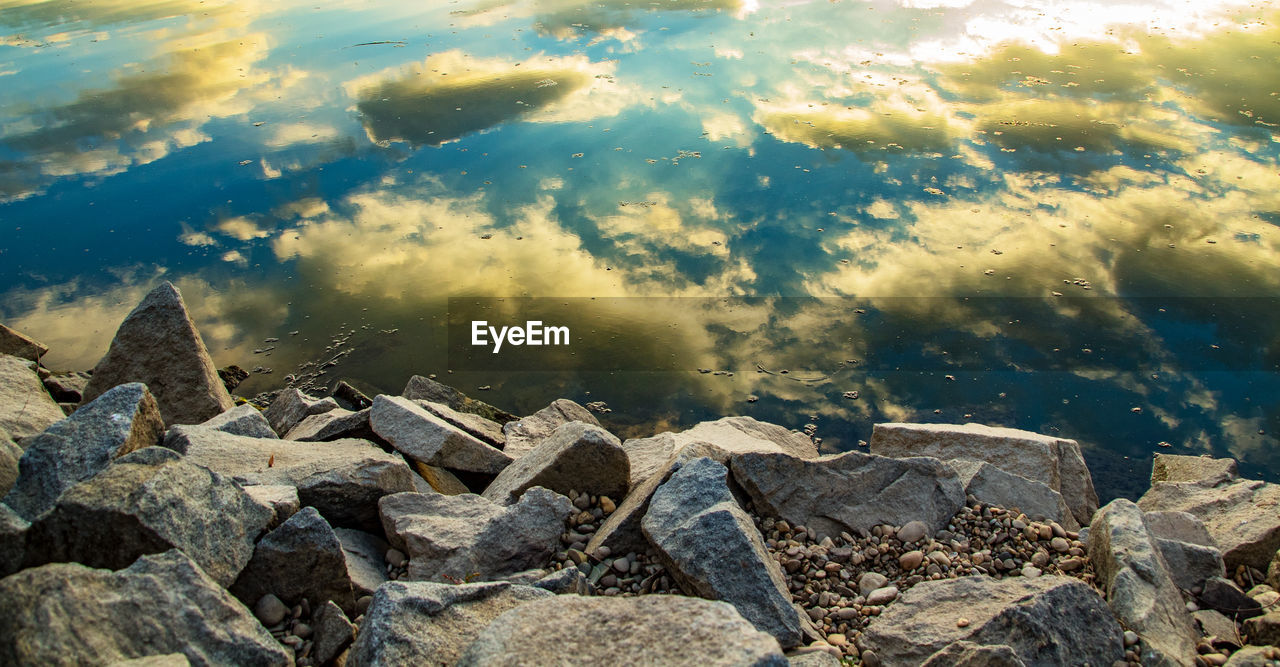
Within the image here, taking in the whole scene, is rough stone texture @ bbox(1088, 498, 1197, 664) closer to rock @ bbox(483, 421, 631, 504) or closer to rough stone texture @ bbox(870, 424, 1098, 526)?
rough stone texture @ bbox(870, 424, 1098, 526)

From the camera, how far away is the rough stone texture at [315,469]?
4797 mm

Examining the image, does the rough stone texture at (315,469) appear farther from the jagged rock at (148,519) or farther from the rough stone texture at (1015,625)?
the rough stone texture at (1015,625)

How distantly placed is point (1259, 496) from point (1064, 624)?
2.65m

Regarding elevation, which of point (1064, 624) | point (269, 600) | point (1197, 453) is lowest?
point (1197, 453)

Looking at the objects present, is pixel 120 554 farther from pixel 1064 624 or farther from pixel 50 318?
pixel 50 318

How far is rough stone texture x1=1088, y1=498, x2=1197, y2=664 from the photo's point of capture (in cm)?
390

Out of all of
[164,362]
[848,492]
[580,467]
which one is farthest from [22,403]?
[848,492]

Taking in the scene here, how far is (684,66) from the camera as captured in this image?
1616 cm

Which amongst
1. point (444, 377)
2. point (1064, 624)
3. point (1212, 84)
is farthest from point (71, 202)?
point (1212, 84)

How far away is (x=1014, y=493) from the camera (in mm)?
5324

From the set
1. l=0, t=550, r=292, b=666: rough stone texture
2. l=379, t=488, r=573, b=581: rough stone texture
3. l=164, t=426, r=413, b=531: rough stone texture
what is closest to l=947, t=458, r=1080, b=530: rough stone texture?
l=379, t=488, r=573, b=581: rough stone texture

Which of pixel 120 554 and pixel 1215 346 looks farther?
pixel 1215 346

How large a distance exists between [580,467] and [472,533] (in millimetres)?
826

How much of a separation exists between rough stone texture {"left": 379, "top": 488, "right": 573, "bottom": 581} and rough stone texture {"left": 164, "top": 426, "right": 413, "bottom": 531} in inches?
7.3
